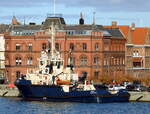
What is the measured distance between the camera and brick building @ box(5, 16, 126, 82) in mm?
179250

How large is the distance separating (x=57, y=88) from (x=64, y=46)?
130 feet

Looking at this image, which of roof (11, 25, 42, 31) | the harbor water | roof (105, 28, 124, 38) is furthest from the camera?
roof (105, 28, 124, 38)

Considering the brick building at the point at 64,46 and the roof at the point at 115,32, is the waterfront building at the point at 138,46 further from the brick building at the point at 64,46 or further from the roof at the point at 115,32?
the brick building at the point at 64,46

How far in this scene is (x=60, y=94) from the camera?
5531 inches

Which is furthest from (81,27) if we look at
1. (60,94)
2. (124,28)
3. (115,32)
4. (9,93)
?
(60,94)

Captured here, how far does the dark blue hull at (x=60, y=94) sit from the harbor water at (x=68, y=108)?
180cm

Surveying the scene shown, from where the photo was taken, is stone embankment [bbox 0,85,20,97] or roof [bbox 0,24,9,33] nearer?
stone embankment [bbox 0,85,20,97]

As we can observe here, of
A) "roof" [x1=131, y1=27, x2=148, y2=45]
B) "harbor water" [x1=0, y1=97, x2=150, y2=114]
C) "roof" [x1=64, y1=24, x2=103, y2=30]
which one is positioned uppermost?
"roof" [x1=64, y1=24, x2=103, y2=30]

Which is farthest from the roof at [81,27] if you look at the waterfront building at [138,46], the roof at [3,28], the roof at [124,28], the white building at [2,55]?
the waterfront building at [138,46]

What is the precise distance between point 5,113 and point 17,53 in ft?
196

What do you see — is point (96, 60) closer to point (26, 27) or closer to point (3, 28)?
point (26, 27)

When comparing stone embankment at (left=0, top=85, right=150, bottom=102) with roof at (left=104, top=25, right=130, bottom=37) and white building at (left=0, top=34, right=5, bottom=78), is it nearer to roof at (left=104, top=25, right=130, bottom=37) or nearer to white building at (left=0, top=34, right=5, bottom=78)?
white building at (left=0, top=34, right=5, bottom=78)

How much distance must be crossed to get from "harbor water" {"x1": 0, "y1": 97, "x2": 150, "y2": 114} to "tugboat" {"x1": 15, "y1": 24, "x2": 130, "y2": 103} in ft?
6.09

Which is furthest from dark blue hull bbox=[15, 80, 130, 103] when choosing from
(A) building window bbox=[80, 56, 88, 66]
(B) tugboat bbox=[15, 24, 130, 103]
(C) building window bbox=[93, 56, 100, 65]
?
(C) building window bbox=[93, 56, 100, 65]
